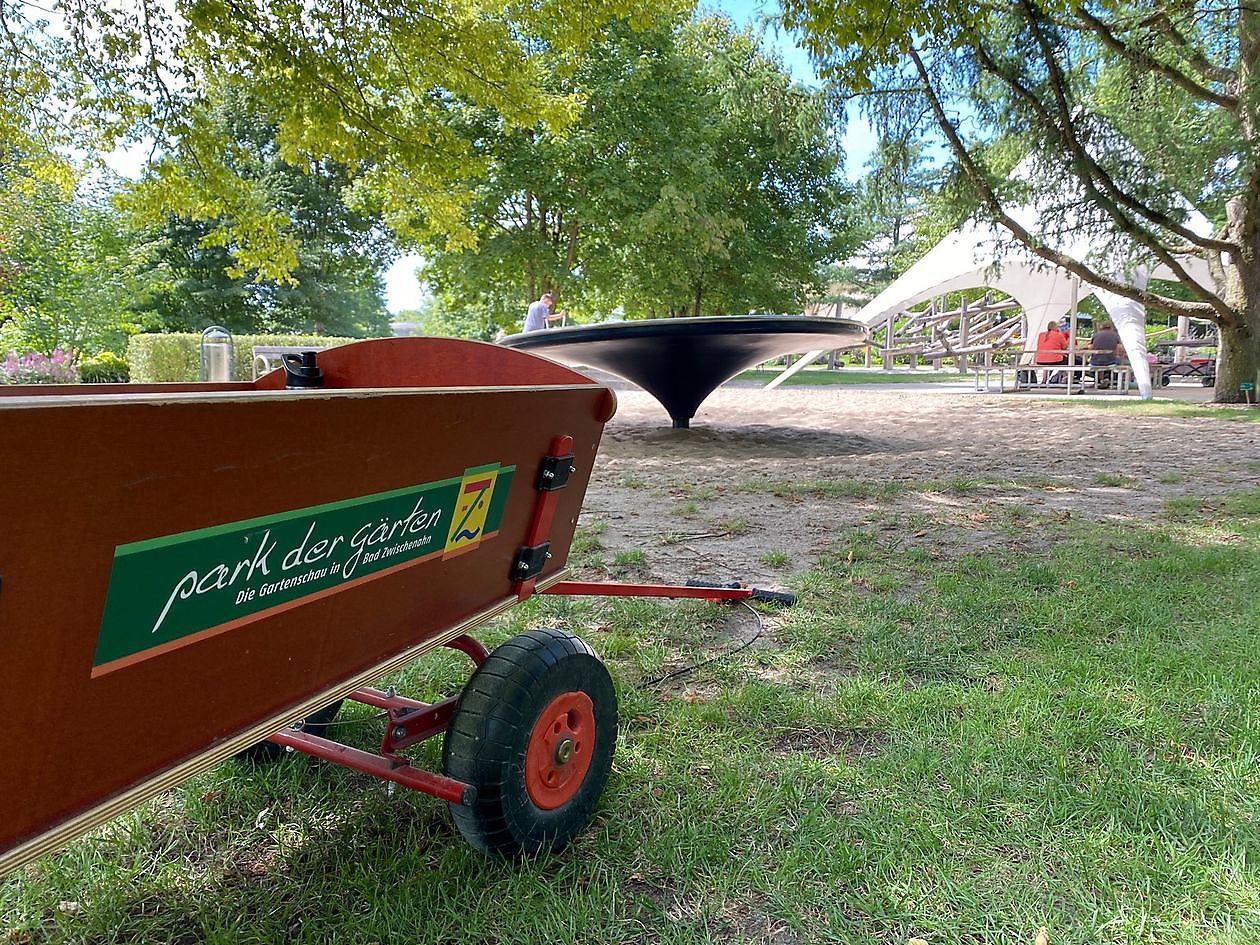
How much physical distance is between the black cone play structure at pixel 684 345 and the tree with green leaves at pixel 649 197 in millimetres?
8845

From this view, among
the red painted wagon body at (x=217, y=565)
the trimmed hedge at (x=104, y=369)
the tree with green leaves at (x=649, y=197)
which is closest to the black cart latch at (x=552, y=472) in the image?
the red painted wagon body at (x=217, y=565)

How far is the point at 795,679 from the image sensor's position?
2.69 metres

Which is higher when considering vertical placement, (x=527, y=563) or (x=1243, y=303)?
(x=1243, y=303)

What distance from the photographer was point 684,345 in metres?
8.49

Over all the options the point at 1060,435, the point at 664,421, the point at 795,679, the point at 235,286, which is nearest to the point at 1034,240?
the point at 1060,435

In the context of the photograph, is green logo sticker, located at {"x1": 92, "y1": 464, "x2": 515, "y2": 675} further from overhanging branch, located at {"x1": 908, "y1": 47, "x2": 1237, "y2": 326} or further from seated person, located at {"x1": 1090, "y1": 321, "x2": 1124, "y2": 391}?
seated person, located at {"x1": 1090, "y1": 321, "x2": 1124, "y2": 391}

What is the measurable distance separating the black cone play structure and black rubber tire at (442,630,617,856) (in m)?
6.01

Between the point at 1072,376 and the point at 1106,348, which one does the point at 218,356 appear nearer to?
the point at 1072,376

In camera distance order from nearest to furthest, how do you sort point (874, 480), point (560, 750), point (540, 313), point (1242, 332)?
point (560, 750), point (874, 480), point (1242, 332), point (540, 313)

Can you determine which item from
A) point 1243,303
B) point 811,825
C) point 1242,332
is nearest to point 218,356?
point 811,825

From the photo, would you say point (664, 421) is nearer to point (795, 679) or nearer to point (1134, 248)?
point (1134, 248)

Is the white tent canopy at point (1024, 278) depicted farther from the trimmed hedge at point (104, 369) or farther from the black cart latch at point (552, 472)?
the trimmed hedge at point (104, 369)

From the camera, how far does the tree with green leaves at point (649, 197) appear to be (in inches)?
766

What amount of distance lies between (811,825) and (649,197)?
1970 centimetres
